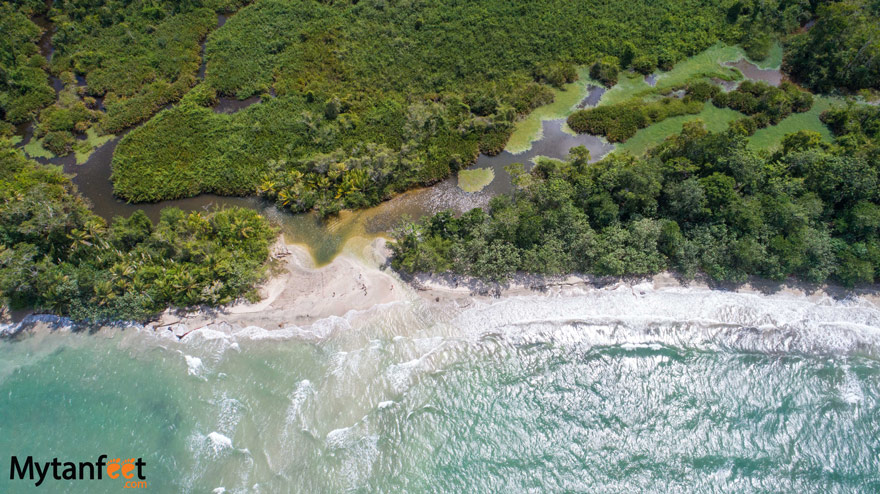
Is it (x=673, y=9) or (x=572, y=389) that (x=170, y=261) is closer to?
(x=572, y=389)

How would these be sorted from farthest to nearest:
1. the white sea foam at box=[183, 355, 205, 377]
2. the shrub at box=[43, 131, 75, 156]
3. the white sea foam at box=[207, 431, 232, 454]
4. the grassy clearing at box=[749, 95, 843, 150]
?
the grassy clearing at box=[749, 95, 843, 150] < the shrub at box=[43, 131, 75, 156] < the white sea foam at box=[183, 355, 205, 377] < the white sea foam at box=[207, 431, 232, 454]

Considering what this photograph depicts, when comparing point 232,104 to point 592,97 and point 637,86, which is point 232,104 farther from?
point 637,86

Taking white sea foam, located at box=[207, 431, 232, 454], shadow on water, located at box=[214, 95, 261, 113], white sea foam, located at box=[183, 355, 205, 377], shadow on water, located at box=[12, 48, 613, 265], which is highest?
shadow on water, located at box=[214, 95, 261, 113]

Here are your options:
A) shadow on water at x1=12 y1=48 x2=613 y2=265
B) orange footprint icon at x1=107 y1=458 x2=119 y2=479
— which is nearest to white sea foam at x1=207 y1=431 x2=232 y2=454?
Result: orange footprint icon at x1=107 y1=458 x2=119 y2=479

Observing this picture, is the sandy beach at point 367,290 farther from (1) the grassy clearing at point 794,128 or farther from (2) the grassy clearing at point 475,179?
(1) the grassy clearing at point 794,128

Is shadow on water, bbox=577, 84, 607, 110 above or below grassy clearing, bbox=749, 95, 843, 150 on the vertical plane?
above

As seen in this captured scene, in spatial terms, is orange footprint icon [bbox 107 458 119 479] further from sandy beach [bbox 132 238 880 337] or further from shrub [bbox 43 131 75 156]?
shrub [bbox 43 131 75 156]

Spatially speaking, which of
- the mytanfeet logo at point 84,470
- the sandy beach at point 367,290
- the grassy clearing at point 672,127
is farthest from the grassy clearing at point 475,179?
the mytanfeet logo at point 84,470

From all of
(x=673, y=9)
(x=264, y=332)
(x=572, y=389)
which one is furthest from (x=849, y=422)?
(x=673, y=9)

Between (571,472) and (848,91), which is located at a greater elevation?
(848,91)
